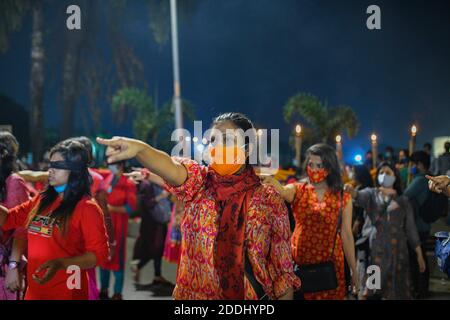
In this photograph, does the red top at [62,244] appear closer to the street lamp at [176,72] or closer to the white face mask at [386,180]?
the white face mask at [386,180]

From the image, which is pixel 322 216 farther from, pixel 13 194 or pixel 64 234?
pixel 13 194

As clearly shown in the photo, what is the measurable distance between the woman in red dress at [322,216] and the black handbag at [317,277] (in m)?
0.19

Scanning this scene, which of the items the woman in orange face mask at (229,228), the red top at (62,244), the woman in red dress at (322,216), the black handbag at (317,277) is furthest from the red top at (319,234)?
the red top at (62,244)

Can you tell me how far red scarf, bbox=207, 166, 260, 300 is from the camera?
295cm

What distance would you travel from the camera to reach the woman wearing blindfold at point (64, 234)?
11.3 ft

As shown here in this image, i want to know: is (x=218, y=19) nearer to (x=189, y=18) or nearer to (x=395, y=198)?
(x=189, y=18)

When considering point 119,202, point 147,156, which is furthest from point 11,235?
point 119,202

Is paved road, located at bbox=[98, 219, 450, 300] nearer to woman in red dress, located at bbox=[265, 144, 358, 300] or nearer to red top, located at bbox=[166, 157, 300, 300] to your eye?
woman in red dress, located at bbox=[265, 144, 358, 300]

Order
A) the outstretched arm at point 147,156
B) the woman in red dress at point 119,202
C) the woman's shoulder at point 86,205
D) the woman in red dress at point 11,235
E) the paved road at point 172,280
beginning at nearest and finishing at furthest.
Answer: the outstretched arm at point 147,156
the woman's shoulder at point 86,205
the woman in red dress at point 11,235
the paved road at point 172,280
the woman in red dress at point 119,202

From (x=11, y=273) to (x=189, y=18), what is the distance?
63.3 ft

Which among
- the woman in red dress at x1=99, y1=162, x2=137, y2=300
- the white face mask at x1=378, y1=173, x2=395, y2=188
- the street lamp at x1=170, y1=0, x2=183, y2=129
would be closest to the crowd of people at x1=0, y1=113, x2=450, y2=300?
the white face mask at x1=378, y1=173, x2=395, y2=188

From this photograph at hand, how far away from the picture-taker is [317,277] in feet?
14.6

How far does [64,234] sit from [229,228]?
119 centimetres
